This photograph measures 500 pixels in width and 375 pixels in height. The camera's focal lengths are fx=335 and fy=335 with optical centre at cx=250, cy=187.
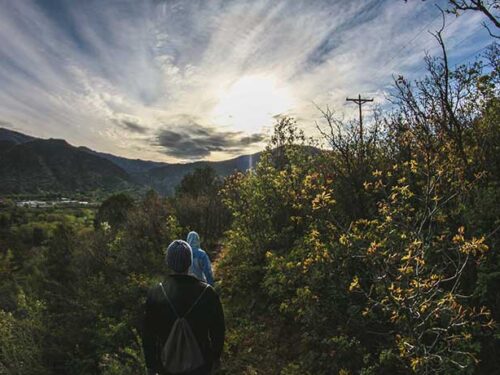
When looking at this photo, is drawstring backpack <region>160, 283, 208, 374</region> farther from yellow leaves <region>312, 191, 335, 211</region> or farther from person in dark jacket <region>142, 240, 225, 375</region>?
yellow leaves <region>312, 191, 335, 211</region>

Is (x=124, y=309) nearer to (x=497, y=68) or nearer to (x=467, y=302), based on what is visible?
(x=467, y=302)

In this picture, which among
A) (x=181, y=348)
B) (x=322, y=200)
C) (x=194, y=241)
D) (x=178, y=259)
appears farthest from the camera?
(x=194, y=241)

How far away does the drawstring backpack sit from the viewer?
2775mm

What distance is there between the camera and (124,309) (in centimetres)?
834

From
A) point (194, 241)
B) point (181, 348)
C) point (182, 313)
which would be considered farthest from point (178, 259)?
point (194, 241)

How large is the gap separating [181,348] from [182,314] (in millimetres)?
278

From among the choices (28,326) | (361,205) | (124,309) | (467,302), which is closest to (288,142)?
(361,205)

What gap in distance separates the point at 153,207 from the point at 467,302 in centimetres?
1432

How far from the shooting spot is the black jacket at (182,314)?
9.21ft

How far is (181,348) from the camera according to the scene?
278cm

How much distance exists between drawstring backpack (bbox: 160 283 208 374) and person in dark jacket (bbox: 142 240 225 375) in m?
0.04

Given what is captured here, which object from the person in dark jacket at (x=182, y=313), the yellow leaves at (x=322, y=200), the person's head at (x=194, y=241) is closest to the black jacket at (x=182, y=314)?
the person in dark jacket at (x=182, y=313)

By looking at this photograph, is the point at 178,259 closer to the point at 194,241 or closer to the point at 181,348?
the point at 181,348

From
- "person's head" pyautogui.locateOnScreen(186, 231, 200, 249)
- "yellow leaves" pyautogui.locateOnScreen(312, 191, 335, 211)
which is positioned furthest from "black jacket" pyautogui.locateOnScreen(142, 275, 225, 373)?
"person's head" pyautogui.locateOnScreen(186, 231, 200, 249)
